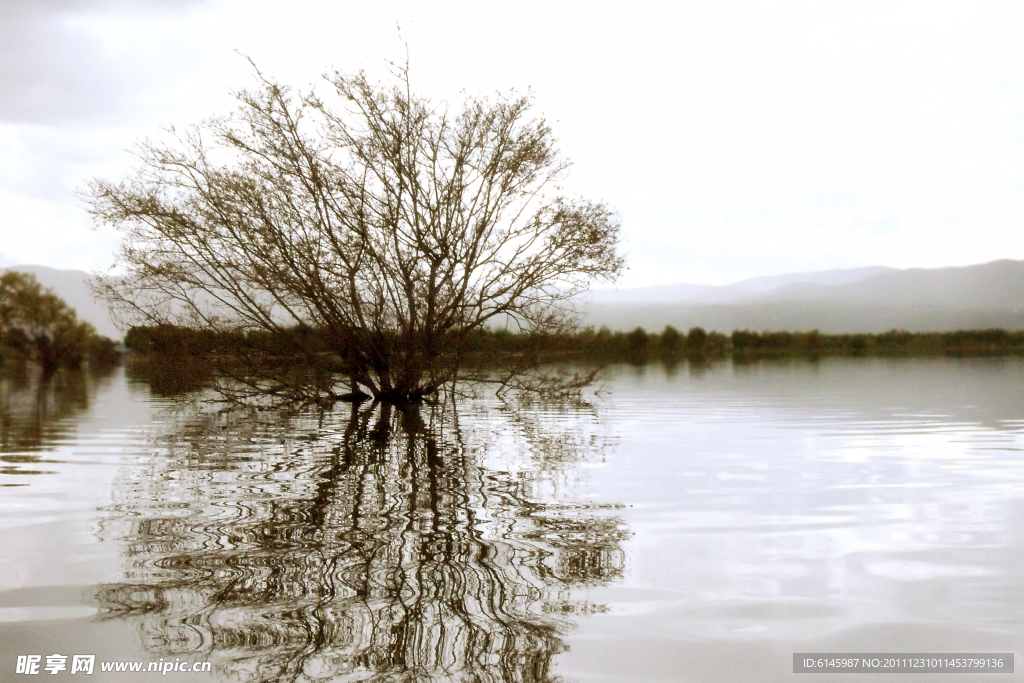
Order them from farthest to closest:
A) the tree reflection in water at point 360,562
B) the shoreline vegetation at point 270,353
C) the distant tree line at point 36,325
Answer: the distant tree line at point 36,325 → the shoreline vegetation at point 270,353 → the tree reflection in water at point 360,562

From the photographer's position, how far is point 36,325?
6606cm

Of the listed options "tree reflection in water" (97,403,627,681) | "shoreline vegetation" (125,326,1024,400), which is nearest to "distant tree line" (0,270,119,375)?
"shoreline vegetation" (125,326,1024,400)

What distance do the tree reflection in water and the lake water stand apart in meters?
0.02

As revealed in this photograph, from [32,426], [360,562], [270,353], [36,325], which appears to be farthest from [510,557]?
[36,325]

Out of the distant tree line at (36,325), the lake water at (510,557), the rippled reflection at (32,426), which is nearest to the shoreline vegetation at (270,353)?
the rippled reflection at (32,426)

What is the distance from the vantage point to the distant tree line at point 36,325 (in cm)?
6538

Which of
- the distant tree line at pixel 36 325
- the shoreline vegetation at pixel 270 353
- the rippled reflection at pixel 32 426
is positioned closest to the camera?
the rippled reflection at pixel 32 426

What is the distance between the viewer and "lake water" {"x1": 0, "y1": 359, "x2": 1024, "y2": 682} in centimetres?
442

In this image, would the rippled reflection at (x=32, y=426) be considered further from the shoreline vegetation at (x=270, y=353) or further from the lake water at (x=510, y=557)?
the shoreline vegetation at (x=270, y=353)

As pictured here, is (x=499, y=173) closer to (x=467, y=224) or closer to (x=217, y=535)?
(x=467, y=224)

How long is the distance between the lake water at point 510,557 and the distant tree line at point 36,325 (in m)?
59.8

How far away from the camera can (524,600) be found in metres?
5.10

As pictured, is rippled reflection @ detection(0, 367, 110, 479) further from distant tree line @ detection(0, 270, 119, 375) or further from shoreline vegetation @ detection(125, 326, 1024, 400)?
distant tree line @ detection(0, 270, 119, 375)

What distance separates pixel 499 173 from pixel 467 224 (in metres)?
1.46
